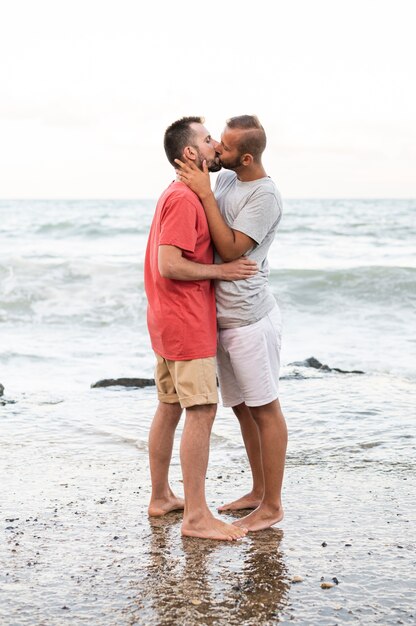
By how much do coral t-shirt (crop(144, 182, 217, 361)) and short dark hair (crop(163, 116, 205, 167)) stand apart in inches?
6.1

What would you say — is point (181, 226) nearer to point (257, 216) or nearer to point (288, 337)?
point (257, 216)

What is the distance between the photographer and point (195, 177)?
12.8 feet

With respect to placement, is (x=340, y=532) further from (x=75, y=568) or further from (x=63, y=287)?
(x=63, y=287)

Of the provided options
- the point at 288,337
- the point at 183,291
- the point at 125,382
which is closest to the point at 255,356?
the point at 183,291

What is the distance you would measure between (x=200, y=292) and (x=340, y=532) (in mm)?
1293

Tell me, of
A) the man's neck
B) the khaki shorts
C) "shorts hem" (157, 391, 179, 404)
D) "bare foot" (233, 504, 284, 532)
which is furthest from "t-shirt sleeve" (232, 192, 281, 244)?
"bare foot" (233, 504, 284, 532)

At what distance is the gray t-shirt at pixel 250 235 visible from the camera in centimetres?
392

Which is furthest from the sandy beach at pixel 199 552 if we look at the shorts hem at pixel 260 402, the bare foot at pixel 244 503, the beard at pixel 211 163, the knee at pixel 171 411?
the beard at pixel 211 163

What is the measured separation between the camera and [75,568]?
3537mm

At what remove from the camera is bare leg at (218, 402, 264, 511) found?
14.2 ft

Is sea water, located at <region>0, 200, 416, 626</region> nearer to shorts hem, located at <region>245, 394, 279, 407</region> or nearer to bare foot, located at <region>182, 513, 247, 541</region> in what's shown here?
bare foot, located at <region>182, 513, 247, 541</region>

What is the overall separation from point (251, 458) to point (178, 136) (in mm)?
1665

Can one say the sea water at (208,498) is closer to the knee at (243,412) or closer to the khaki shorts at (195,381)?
the knee at (243,412)

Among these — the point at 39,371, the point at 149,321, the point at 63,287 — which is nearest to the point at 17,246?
the point at 63,287
